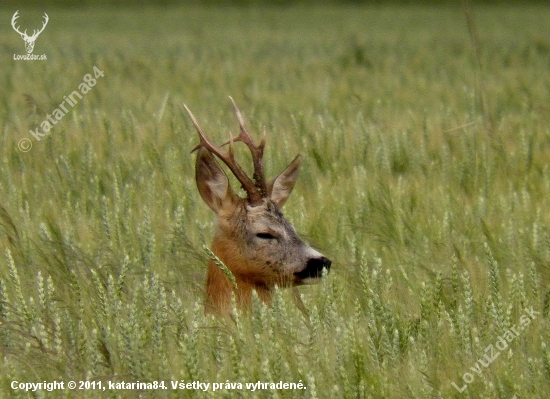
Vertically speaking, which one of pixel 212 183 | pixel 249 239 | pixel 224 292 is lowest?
pixel 224 292

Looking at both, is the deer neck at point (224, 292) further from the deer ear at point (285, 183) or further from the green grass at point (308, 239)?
the deer ear at point (285, 183)

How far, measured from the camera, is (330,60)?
14.6 m

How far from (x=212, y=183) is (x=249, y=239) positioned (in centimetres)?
33

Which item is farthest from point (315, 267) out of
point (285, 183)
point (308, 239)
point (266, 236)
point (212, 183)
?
point (285, 183)

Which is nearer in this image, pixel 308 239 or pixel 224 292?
pixel 224 292

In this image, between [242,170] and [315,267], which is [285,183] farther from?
[315,267]

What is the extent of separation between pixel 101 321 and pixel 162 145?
3.47m

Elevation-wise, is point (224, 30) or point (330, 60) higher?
point (224, 30)

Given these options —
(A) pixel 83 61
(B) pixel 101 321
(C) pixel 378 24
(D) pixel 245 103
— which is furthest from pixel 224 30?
(B) pixel 101 321

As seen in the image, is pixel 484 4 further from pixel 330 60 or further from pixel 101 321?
pixel 101 321

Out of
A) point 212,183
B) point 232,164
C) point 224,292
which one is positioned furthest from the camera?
point 212,183

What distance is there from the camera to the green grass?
130 inches

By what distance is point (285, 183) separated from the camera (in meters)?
5.16

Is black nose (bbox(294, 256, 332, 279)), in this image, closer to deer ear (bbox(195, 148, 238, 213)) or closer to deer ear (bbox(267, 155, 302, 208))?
deer ear (bbox(195, 148, 238, 213))
